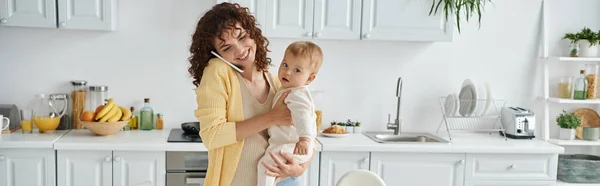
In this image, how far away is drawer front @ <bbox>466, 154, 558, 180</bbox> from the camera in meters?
3.20

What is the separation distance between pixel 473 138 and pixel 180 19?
6.24 feet

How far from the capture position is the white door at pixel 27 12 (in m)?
3.01

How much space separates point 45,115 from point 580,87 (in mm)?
3228

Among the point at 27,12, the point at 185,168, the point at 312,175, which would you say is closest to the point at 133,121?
the point at 185,168

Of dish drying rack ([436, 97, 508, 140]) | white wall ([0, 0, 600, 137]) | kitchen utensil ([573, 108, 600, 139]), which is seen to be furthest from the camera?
kitchen utensil ([573, 108, 600, 139])

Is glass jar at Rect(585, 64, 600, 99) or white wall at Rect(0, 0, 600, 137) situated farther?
glass jar at Rect(585, 64, 600, 99)

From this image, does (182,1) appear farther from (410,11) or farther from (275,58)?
(410,11)

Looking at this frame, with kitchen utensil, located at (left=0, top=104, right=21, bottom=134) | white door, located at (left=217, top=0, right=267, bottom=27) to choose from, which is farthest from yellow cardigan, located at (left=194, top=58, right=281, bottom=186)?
kitchen utensil, located at (left=0, top=104, right=21, bottom=134)

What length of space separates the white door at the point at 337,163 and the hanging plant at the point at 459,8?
928 millimetres

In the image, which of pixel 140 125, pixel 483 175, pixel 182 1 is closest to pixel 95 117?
pixel 140 125

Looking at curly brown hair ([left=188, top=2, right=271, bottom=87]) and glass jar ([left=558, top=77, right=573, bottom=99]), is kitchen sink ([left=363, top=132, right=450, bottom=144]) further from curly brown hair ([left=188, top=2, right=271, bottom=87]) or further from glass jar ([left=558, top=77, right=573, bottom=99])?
curly brown hair ([left=188, top=2, right=271, bottom=87])

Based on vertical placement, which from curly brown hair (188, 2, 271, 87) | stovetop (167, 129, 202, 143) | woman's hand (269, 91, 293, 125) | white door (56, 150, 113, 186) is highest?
curly brown hair (188, 2, 271, 87)

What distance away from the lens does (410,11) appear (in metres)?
3.25

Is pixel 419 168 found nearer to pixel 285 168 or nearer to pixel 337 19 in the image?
pixel 337 19
